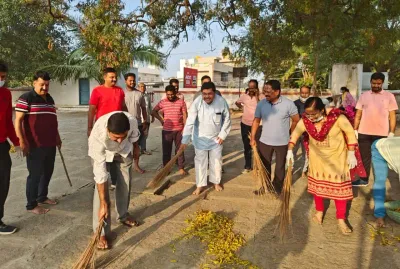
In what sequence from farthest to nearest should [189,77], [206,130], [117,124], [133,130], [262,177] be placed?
[189,77] → [206,130] → [262,177] → [133,130] → [117,124]

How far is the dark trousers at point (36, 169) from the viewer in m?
3.71

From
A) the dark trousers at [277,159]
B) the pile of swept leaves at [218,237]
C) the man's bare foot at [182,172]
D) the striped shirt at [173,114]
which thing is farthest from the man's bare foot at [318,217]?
the striped shirt at [173,114]

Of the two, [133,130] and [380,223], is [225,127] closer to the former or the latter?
[133,130]

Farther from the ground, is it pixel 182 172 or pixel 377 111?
pixel 377 111

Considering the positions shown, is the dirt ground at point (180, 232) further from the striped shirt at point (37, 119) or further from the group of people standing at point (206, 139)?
the striped shirt at point (37, 119)

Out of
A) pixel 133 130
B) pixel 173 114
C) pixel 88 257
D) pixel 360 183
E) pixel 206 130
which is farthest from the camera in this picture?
pixel 173 114

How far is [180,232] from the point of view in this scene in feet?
11.0

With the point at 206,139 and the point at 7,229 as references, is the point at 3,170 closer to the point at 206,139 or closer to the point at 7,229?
the point at 7,229

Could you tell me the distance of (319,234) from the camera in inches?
130

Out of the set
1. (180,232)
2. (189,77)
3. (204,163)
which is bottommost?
(180,232)

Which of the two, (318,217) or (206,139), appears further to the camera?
(206,139)

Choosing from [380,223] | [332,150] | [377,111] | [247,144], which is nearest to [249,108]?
[247,144]

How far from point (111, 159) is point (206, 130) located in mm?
1771

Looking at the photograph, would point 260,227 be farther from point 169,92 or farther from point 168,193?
point 169,92
